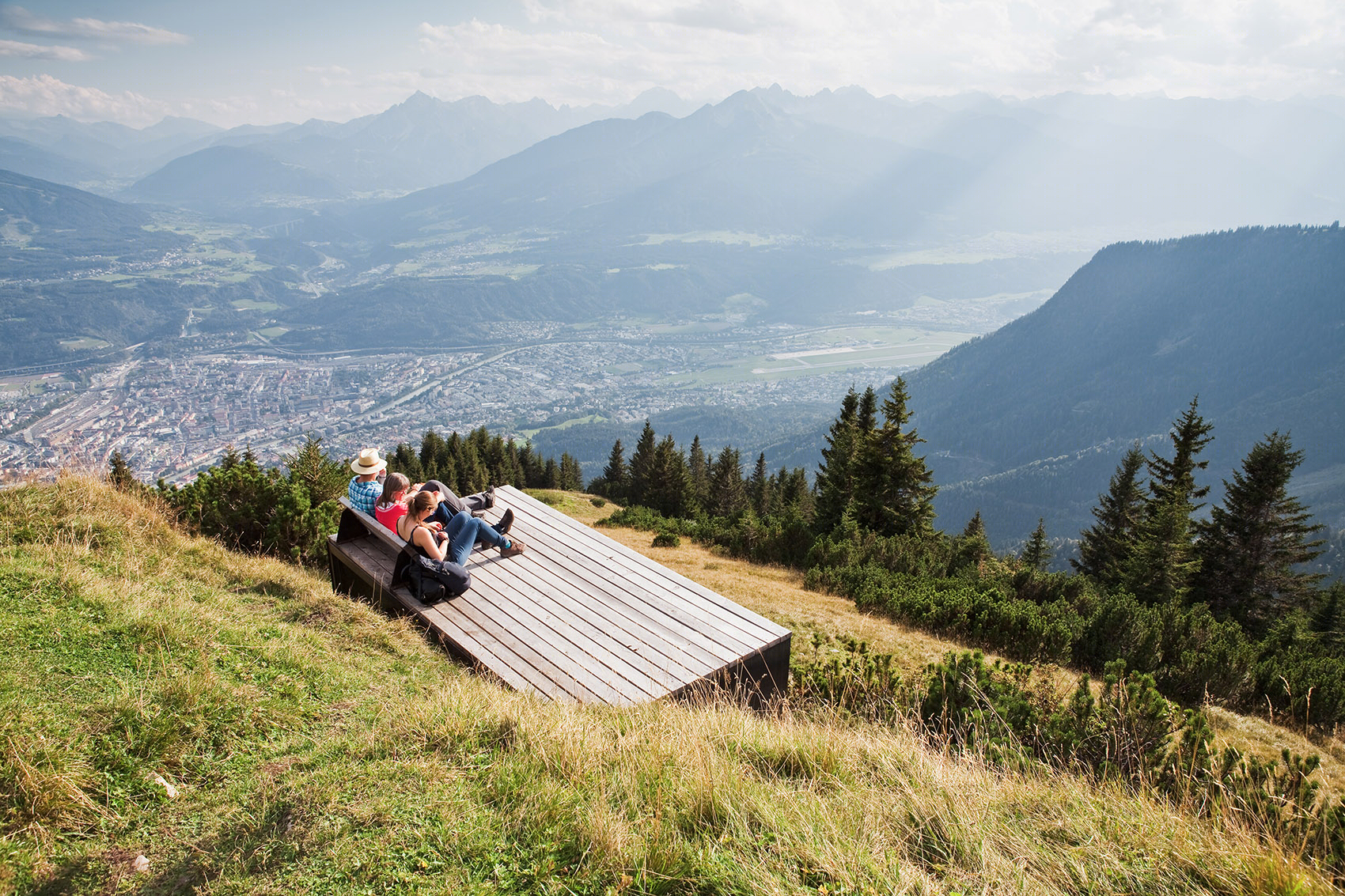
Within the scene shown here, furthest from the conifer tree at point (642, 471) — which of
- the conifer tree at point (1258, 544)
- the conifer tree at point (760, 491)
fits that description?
the conifer tree at point (1258, 544)

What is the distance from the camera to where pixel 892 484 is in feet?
78.1

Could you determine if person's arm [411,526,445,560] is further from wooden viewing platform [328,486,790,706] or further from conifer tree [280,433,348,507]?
conifer tree [280,433,348,507]

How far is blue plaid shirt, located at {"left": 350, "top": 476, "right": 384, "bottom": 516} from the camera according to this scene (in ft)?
26.0

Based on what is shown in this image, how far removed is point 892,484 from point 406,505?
19.5m

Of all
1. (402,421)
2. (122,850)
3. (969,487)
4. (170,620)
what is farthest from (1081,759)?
(402,421)

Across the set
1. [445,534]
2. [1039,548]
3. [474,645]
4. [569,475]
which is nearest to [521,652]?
[474,645]

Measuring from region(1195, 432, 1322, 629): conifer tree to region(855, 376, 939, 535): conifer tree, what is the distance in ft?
39.6

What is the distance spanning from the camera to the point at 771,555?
56.1 ft

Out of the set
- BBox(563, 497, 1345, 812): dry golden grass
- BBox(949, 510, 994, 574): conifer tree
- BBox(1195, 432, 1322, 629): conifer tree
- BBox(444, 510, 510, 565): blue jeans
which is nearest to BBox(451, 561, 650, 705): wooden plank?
BBox(444, 510, 510, 565): blue jeans

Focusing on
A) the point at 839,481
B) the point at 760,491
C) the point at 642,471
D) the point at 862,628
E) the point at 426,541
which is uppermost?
the point at 426,541

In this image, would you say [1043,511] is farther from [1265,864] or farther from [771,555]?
[1265,864]

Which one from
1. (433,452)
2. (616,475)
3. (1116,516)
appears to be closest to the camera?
(1116,516)

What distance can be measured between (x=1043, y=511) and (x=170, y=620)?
646 feet

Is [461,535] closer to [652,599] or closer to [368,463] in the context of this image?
[368,463]
